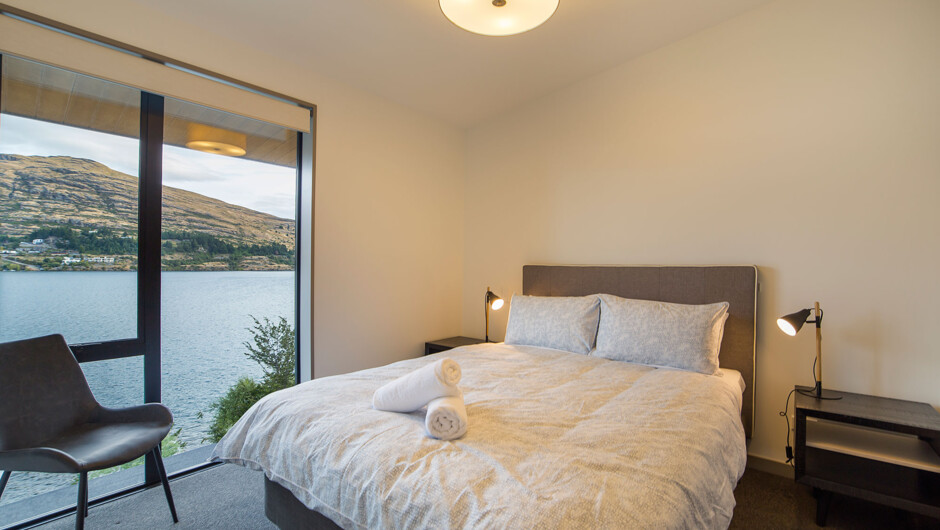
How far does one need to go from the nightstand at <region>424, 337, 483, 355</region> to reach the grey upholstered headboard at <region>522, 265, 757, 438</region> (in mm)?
992

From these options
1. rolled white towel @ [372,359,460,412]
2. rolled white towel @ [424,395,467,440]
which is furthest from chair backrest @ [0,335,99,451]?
rolled white towel @ [424,395,467,440]

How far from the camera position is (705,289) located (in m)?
2.51

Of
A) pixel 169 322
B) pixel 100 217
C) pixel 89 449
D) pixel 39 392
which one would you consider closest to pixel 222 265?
pixel 169 322

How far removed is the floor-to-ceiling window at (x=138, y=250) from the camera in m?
1.96

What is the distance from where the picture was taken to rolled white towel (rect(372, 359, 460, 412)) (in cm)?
146

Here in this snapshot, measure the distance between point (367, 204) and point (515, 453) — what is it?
2452 mm

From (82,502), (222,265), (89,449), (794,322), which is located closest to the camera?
(82,502)

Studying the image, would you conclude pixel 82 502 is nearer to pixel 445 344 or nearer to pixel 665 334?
pixel 445 344

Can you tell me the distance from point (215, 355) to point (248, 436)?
1193 mm

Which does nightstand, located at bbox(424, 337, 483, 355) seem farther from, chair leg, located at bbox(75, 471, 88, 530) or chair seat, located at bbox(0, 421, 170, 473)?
chair leg, located at bbox(75, 471, 88, 530)

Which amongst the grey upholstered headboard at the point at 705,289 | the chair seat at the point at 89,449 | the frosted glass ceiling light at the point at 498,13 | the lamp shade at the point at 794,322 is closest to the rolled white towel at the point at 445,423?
the chair seat at the point at 89,449

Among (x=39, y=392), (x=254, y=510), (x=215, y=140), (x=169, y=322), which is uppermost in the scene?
(x=215, y=140)

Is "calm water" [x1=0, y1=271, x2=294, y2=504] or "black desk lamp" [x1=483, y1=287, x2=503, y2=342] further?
"black desk lamp" [x1=483, y1=287, x2=503, y2=342]

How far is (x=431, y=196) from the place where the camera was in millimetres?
3754
